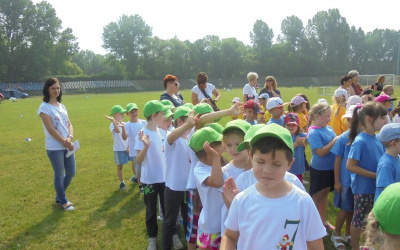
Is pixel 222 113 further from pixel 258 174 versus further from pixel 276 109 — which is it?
pixel 276 109

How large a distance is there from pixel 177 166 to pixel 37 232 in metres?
2.96

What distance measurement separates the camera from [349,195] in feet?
13.5

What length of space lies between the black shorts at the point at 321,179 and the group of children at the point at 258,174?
1 centimetres

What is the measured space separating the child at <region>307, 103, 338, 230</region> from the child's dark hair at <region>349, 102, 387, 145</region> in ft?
1.35

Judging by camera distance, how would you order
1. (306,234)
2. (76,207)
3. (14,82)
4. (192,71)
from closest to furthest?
1. (306,234)
2. (76,207)
3. (14,82)
4. (192,71)

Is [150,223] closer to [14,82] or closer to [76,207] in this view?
[76,207]

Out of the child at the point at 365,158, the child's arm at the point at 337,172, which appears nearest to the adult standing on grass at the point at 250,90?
the child's arm at the point at 337,172

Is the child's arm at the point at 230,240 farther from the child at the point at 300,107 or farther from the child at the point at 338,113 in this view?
the child at the point at 338,113

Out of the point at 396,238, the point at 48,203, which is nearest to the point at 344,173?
the point at 396,238

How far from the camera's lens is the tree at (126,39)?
271 ft

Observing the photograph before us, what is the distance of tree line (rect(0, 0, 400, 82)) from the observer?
64812 millimetres

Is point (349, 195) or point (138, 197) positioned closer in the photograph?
point (349, 195)

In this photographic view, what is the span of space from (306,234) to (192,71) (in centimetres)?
8182

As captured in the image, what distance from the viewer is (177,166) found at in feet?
12.9
